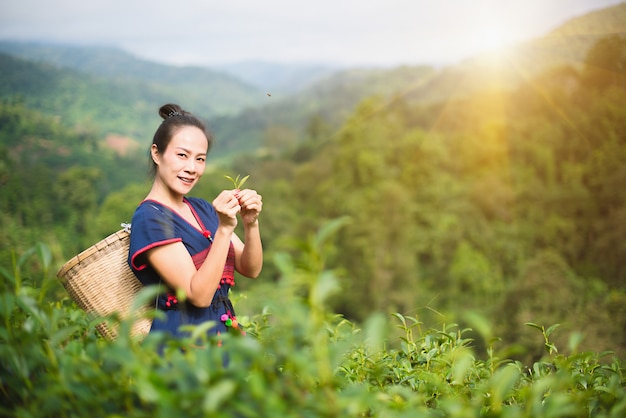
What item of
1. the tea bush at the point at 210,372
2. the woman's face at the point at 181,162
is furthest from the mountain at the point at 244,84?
the tea bush at the point at 210,372

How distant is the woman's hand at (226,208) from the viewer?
199cm

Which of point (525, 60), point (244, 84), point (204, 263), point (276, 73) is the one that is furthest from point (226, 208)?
point (276, 73)

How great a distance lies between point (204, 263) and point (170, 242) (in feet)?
0.60

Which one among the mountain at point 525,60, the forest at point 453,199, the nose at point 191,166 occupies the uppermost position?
the mountain at point 525,60

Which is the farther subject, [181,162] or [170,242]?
[181,162]

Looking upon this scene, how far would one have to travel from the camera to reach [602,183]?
3538 centimetres

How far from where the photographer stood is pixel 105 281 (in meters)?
2.20

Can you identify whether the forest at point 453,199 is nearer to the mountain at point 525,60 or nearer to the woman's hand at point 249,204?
the mountain at point 525,60

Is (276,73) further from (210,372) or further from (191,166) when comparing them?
(210,372)

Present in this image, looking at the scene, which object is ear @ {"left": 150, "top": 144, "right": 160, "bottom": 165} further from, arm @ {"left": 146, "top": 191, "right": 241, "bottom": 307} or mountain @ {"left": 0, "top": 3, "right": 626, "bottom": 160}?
mountain @ {"left": 0, "top": 3, "right": 626, "bottom": 160}

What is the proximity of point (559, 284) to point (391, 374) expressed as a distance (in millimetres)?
27264

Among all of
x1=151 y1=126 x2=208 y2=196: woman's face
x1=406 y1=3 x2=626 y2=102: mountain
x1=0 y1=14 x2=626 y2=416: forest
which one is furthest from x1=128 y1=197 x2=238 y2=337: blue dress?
x1=0 y1=14 x2=626 y2=416: forest

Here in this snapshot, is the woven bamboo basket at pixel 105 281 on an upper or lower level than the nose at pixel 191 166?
lower

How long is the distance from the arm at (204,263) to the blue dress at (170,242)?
48 millimetres
